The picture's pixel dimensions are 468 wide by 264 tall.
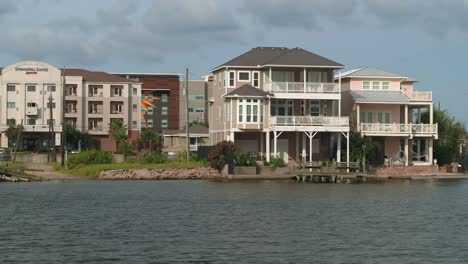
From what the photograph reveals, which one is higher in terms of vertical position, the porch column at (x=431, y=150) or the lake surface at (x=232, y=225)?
the porch column at (x=431, y=150)

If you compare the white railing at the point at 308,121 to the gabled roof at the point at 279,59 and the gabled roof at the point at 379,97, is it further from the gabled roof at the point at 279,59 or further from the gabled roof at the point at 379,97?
the gabled roof at the point at 279,59

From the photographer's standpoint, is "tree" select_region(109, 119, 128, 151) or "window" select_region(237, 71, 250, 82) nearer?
"window" select_region(237, 71, 250, 82)

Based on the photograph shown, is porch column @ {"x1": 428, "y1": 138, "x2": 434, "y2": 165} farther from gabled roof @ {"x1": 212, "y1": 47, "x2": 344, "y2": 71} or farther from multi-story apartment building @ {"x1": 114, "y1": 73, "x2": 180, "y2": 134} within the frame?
multi-story apartment building @ {"x1": 114, "y1": 73, "x2": 180, "y2": 134}

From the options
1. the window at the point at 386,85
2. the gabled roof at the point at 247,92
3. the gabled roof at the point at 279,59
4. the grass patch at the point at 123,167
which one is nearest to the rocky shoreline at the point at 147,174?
the grass patch at the point at 123,167

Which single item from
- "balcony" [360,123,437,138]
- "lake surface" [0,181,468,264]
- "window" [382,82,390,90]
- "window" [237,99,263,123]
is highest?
"window" [382,82,390,90]

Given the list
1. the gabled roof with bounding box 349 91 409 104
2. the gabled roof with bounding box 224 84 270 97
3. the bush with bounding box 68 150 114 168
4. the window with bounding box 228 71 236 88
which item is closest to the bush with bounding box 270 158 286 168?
the gabled roof with bounding box 224 84 270 97

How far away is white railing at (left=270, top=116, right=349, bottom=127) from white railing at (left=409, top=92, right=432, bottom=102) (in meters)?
9.39

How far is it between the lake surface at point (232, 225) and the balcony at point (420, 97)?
1959 centimetres

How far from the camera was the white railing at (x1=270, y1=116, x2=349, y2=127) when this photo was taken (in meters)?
76.4

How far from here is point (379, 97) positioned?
81188mm

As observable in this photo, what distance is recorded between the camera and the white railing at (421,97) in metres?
82.3

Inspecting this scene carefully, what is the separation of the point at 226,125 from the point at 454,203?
30.0m

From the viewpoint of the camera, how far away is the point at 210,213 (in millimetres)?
44625

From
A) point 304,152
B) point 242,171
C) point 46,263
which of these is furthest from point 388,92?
point 46,263
